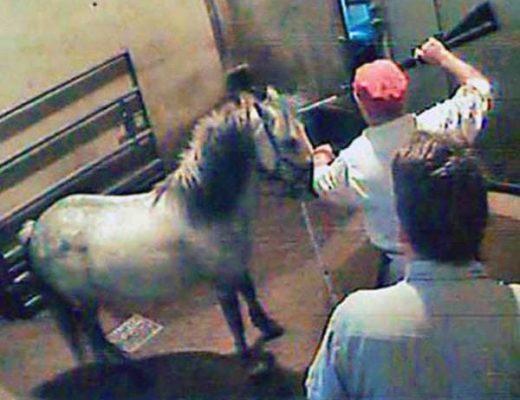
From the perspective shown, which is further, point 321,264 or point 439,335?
point 321,264

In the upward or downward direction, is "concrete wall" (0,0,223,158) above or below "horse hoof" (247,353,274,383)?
above

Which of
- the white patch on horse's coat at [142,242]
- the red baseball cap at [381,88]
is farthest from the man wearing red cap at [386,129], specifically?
the white patch on horse's coat at [142,242]

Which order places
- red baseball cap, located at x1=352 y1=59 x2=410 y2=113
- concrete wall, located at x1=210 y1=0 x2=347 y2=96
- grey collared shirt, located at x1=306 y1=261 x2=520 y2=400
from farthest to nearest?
concrete wall, located at x1=210 y1=0 x2=347 y2=96, red baseball cap, located at x1=352 y1=59 x2=410 y2=113, grey collared shirt, located at x1=306 y1=261 x2=520 y2=400

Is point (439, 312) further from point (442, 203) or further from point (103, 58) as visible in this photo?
point (103, 58)

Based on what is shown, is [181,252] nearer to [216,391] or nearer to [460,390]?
[216,391]

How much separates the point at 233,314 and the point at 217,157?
180 millimetres

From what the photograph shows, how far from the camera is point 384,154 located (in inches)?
27.4

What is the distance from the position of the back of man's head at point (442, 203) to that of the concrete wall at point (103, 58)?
35cm

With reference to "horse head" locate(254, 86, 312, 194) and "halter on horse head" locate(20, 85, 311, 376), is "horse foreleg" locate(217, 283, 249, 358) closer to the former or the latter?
"halter on horse head" locate(20, 85, 311, 376)

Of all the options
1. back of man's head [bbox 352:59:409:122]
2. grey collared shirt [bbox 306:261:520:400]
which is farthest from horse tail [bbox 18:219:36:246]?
grey collared shirt [bbox 306:261:520:400]

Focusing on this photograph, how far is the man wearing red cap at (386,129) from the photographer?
690 mm

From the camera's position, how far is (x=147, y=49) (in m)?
0.82

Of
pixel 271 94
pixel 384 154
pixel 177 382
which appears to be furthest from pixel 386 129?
pixel 177 382

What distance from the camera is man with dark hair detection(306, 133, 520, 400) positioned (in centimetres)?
45
